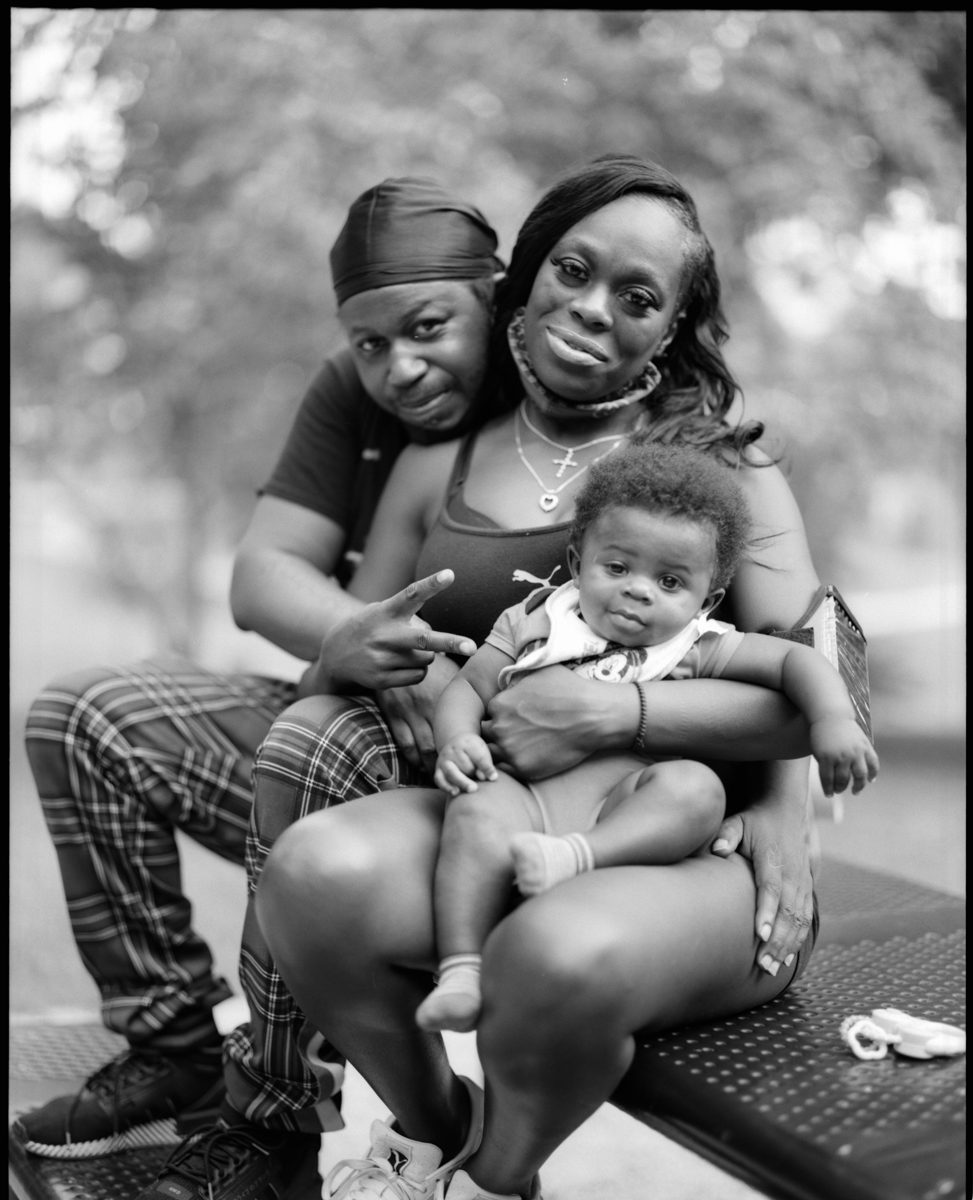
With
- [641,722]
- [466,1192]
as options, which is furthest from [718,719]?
[466,1192]

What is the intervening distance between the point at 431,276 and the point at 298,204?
3364mm

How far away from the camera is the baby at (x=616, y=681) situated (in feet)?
5.24

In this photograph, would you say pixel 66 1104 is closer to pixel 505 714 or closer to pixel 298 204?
pixel 505 714

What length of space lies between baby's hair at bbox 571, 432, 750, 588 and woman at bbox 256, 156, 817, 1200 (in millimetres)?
154

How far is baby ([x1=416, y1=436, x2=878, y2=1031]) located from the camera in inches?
62.9

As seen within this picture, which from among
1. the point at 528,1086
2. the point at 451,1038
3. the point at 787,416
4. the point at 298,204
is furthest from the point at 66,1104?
the point at 787,416

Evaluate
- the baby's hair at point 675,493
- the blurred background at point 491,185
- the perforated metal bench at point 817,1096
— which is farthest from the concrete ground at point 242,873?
the baby's hair at point 675,493

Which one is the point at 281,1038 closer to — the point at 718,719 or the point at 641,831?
the point at 641,831

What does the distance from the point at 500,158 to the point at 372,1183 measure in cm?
465

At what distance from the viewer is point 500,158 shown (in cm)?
556

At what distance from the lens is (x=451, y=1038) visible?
9.71ft

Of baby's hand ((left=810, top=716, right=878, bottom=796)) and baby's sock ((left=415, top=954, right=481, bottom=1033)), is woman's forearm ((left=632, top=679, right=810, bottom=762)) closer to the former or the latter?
baby's hand ((left=810, top=716, right=878, bottom=796))

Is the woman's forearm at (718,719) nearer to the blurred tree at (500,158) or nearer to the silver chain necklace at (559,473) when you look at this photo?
the silver chain necklace at (559,473)

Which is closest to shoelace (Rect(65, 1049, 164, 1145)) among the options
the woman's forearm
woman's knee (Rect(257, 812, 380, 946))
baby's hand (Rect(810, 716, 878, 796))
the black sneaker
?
the black sneaker
